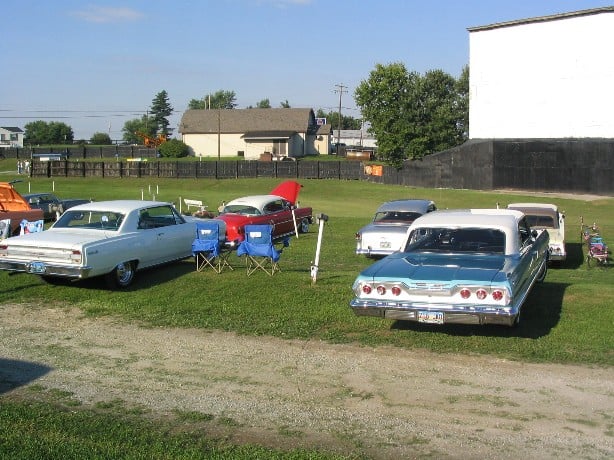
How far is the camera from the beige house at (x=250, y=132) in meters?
82.8

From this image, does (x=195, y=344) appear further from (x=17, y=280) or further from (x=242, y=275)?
(x=17, y=280)

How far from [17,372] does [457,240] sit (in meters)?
5.44

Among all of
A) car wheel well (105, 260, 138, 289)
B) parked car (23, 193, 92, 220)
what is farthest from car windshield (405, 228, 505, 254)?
parked car (23, 193, 92, 220)

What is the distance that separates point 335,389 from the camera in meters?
6.65

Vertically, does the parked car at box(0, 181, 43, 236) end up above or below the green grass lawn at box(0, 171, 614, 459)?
above

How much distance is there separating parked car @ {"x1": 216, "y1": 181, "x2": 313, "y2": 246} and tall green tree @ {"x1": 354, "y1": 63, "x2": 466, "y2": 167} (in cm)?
3672

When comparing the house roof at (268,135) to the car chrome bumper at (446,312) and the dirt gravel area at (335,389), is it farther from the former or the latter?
the car chrome bumper at (446,312)

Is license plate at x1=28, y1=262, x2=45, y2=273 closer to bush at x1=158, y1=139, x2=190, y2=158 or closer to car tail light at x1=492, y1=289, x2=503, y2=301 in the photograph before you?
car tail light at x1=492, y1=289, x2=503, y2=301

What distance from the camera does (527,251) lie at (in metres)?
9.45

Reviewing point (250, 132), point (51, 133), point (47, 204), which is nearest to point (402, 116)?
point (250, 132)

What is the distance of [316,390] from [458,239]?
3.53 metres

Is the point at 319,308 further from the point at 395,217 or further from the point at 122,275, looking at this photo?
the point at 395,217

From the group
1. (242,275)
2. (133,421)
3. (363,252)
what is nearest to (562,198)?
(363,252)

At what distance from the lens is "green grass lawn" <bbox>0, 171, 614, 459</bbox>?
5262 mm
